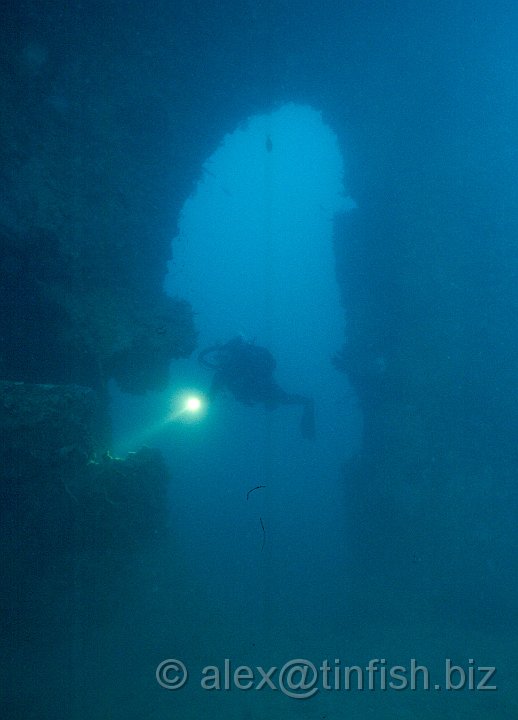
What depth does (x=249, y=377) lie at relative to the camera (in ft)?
33.8

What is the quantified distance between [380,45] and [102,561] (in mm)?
10818

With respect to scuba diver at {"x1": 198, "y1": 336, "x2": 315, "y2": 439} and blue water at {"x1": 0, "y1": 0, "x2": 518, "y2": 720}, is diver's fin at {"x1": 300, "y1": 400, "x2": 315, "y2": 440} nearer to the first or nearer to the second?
scuba diver at {"x1": 198, "y1": 336, "x2": 315, "y2": 439}

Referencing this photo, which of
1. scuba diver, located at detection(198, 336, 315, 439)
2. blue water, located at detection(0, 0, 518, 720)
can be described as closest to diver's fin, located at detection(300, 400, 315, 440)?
scuba diver, located at detection(198, 336, 315, 439)

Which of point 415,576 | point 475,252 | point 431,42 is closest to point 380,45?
point 431,42

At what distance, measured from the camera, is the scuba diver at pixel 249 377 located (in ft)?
33.1

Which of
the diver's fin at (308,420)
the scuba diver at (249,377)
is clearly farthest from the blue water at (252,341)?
the scuba diver at (249,377)

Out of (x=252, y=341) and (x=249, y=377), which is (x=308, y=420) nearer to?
(x=249, y=377)

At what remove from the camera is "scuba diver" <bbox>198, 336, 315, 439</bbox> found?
33.1 ft

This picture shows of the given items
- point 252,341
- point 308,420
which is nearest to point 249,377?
point 252,341

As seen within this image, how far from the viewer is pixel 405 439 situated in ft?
27.8

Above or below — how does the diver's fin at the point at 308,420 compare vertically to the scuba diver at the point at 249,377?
below

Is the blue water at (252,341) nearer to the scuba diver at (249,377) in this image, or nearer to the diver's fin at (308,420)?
the diver's fin at (308,420)

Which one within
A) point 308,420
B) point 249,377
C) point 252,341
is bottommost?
point 308,420

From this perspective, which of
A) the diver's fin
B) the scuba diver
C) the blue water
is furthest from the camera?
the diver's fin
